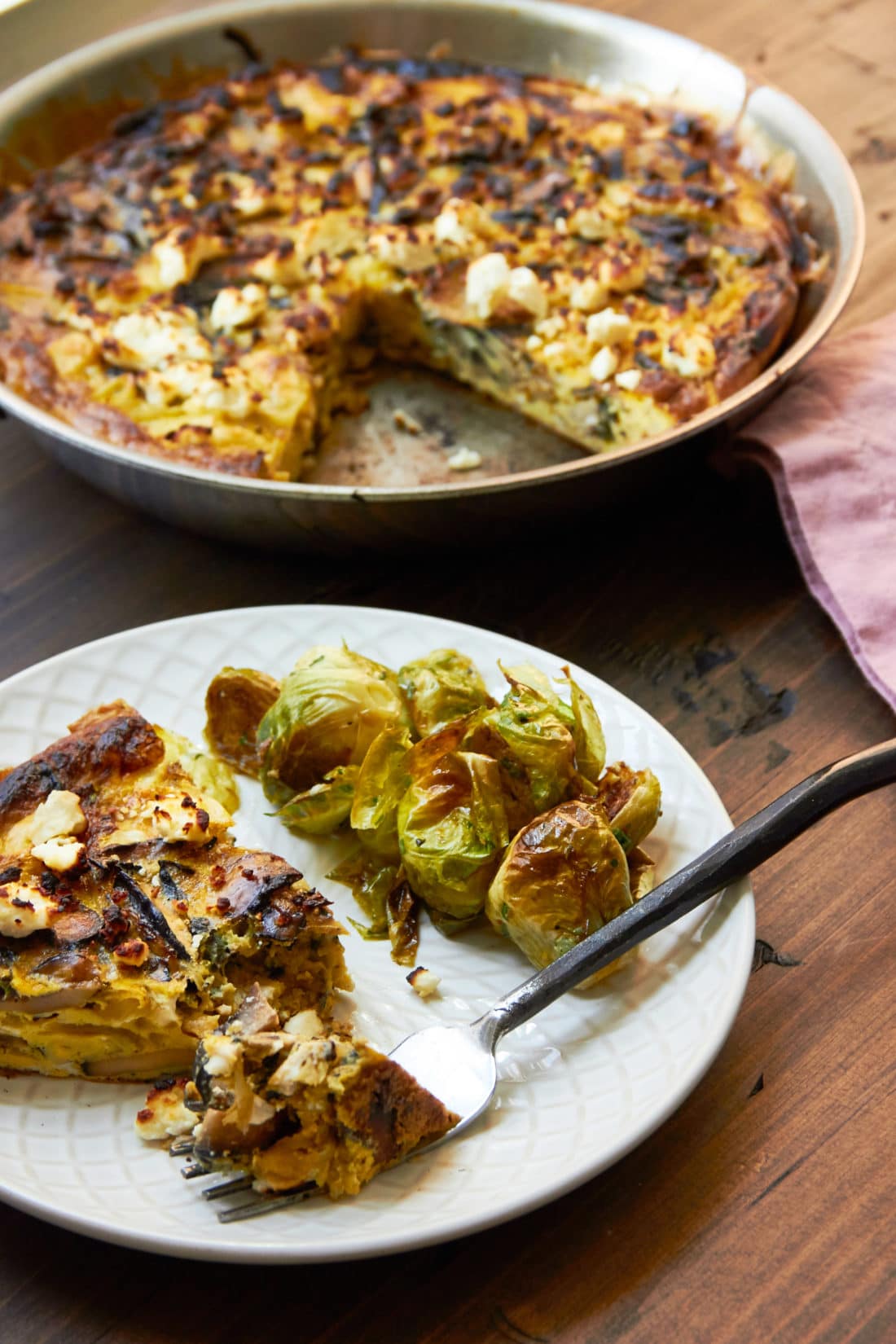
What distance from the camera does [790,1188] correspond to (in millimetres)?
2041

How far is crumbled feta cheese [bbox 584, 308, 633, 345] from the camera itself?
3.43 metres

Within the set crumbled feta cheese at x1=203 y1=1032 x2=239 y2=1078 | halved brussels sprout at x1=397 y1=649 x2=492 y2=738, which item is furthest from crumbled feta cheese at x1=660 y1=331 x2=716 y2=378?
crumbled feta cheese at x1=203 y1=1032 x2=239 y2=1078

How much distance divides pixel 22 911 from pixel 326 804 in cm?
59

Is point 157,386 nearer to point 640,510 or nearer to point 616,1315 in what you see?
point 640,510

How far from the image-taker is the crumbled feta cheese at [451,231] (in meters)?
3.76

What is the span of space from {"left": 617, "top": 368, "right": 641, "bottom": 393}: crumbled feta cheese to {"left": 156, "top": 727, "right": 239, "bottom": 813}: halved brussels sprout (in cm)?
152

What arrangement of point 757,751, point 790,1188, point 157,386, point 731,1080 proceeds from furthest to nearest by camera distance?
point 157,386, point 757,751, point 731,1080, point 790,1188

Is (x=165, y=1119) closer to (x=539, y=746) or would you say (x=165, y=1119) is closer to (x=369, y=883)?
(x=369, y=883)

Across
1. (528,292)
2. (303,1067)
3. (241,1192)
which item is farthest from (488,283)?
(241,1192)

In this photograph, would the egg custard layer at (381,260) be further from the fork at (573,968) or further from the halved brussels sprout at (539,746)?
the fork at (573,968)

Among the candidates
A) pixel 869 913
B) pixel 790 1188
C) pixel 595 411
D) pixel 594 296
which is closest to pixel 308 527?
pixel 595 411

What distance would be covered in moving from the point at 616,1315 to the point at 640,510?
1.99 metres

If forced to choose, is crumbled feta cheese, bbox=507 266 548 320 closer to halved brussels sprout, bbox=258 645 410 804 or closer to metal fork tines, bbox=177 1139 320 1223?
halved brussels sprout, bbox=258 645 410 804

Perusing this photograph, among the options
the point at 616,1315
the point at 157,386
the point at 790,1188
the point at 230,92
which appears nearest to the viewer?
the point at 616,1315
